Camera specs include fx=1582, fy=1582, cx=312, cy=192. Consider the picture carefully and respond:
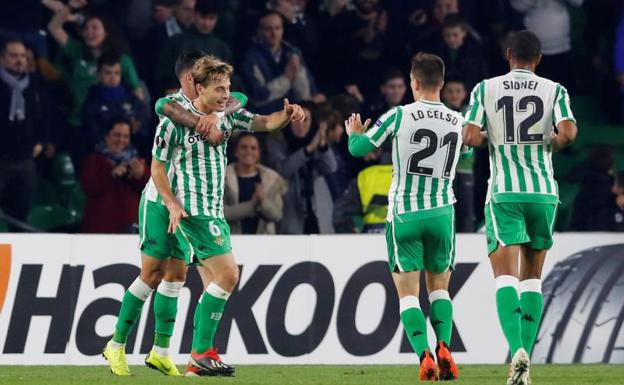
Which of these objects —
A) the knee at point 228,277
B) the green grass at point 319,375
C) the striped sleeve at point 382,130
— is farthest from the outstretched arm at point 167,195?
the striped sleeve at point 382,130

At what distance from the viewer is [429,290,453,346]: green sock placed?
9.53 metres

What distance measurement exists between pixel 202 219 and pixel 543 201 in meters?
2.11

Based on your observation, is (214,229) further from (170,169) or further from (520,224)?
(520,224)

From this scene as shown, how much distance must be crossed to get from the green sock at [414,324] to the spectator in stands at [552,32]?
7298 mm

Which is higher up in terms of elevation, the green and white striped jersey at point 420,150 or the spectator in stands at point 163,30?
the spectator in stands at point 163,30

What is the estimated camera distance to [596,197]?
48.4 ft

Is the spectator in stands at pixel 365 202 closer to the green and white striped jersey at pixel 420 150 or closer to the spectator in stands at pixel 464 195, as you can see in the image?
the spectator in stands at pixel 464 195

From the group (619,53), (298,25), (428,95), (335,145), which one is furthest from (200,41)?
(428,95)

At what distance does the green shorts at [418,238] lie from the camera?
371 inches

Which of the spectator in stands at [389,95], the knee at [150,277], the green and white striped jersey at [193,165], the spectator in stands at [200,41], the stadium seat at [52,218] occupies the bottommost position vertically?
the knee at [150,277]

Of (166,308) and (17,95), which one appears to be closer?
(166,308)

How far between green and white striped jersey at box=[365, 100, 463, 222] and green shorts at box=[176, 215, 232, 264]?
3.50 feet

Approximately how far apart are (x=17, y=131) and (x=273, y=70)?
2625 millimetres

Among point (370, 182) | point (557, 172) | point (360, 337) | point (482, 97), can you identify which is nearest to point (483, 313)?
point (360, 337)
